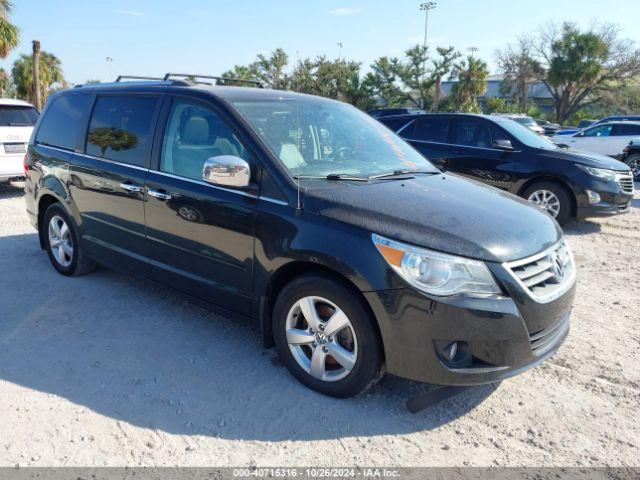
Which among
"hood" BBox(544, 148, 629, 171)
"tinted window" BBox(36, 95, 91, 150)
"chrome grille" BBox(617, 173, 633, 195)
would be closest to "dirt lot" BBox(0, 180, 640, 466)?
"tinted window" BBox(36, 95, 91, 150)

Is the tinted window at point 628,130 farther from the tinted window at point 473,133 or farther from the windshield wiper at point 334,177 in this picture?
the windshield wiper at point 334,177

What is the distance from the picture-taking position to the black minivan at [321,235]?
274 centimetres

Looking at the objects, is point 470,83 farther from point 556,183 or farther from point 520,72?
point 556,183

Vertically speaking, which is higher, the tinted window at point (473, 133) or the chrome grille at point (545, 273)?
the tinted window at point (473, 133)

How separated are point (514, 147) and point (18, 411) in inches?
295

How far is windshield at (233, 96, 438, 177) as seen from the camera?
3.48 metres

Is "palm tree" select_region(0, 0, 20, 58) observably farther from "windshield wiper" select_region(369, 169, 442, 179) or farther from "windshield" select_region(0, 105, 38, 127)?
"windshield wiper" select_region(369, 169, 442, 179)

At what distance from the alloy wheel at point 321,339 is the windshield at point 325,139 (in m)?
0.87

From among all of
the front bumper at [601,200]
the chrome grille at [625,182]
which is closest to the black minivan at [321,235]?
the front bumper at [601,200]

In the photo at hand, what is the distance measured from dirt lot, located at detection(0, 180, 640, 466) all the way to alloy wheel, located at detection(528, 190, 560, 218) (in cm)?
378

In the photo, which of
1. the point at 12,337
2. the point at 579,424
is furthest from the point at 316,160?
the point at 12,337

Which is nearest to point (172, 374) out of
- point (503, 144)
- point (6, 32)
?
point (503, 144)

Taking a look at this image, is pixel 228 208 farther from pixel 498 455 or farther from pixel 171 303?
pixel 498 455

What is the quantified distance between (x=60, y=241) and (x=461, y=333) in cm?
419
